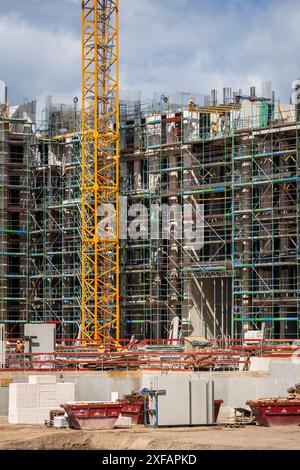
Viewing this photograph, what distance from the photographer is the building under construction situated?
7669cm

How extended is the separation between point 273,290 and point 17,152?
23.2 metres

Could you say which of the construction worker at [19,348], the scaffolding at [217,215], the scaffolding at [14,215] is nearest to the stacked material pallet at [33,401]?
the construction worker at [19,348]

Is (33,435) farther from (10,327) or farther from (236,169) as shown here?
(10,327)

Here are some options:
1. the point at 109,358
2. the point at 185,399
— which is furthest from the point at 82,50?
the point at 185,399

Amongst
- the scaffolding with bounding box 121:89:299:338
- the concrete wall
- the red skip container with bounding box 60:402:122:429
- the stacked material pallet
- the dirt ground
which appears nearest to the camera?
the dirt ground

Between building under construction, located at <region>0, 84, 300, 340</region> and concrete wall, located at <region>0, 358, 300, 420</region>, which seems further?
building under construction, located at <region>0, 84, 300, 340</region>

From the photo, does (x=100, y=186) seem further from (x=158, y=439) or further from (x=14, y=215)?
(x=158, y=439)

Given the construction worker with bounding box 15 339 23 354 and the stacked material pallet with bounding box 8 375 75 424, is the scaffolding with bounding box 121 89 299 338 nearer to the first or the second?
the construction worker with bounding box 15 339 23 354

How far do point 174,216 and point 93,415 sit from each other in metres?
35.0

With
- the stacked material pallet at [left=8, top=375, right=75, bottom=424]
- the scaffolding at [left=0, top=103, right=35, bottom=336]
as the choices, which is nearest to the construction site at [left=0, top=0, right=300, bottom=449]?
the scaffolding at [left=0, top=103, right=35, bottom=336]

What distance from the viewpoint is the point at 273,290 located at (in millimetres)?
75125

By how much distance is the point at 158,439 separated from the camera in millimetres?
45000

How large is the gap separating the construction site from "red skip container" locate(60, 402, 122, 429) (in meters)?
11.4

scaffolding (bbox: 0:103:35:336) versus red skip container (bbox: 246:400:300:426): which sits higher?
scaffolding (bbox: 0:103:35:336)
